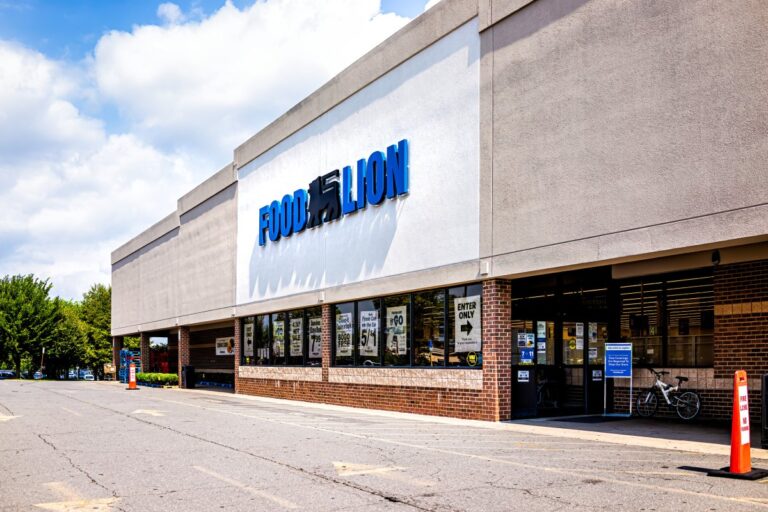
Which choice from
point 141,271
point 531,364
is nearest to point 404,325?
point 531,364

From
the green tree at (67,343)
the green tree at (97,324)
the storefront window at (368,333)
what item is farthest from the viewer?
the green tree at (97,324)

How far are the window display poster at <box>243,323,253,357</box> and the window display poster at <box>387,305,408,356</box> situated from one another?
10884 millimetres

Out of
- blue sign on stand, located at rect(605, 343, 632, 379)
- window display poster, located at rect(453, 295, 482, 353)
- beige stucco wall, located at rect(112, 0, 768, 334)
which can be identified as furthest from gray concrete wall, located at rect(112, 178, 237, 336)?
blue sign on stand, located at rect(605, 343, 632, 379)

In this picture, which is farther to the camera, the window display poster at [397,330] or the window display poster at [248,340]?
the window display poster at [248,340]

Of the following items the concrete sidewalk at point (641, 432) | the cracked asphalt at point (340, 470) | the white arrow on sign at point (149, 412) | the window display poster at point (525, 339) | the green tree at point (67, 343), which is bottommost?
the green tree at point (67, 343)

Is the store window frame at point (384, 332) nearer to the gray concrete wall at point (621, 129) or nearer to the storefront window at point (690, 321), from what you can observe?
the gray concrete wall at point (621, 129)

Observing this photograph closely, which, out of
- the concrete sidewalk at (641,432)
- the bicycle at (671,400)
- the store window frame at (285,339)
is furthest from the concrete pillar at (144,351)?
the bicycle at (671,400)

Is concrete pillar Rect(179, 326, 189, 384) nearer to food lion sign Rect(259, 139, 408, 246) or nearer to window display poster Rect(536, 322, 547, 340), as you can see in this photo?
food lion sign Rect(259, 139, 408, 246)

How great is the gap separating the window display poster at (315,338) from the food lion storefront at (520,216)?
9 cm

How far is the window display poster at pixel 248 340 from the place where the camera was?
3052 cm

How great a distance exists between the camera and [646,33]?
13.4m

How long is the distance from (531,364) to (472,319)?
182 cm

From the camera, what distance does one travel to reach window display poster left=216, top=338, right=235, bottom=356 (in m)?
40.2

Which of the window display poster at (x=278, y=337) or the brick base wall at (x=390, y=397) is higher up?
the window display poster at (x=278, y=337)
